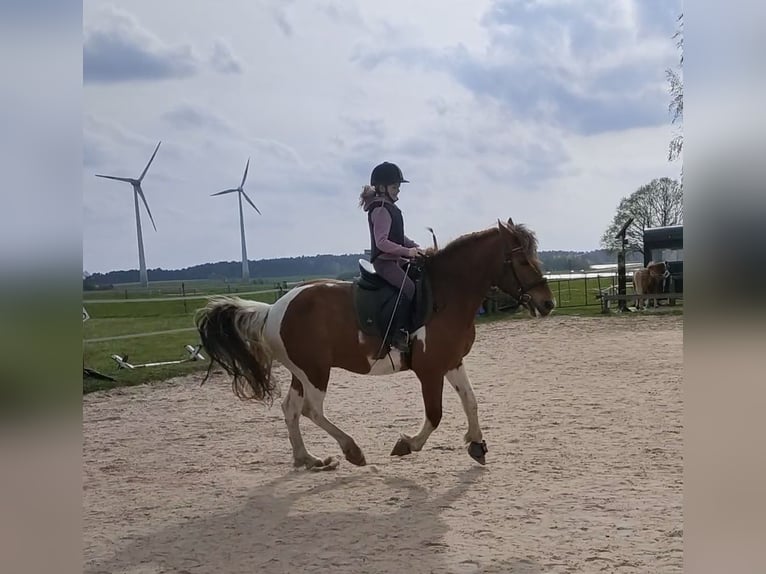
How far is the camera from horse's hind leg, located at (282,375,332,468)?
5.09m

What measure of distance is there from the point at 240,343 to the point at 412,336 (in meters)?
1.40

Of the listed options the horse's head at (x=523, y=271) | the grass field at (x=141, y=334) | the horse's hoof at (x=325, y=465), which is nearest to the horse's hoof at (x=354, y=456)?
the horse's hoof at (x=325, y=465)

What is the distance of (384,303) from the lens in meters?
4.95

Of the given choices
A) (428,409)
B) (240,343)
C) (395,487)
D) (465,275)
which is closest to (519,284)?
(465,275)

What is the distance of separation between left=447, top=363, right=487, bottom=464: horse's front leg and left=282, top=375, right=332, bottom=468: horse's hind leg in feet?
3.73

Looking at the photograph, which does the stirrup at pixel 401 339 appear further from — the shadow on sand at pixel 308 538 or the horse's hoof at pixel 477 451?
the shadow on sand at pixel 308 538

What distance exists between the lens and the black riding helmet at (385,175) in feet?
16.3

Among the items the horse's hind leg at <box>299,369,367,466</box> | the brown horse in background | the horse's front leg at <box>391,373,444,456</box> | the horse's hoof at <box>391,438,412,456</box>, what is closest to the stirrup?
the horse's front leg at <box>391,373,444,456</box>

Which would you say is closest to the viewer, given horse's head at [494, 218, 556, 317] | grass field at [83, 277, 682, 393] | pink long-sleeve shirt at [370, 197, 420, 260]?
pink long-sleeve shirt at [370, 197, 420, 260]

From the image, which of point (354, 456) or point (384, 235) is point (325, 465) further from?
point (384, 235)

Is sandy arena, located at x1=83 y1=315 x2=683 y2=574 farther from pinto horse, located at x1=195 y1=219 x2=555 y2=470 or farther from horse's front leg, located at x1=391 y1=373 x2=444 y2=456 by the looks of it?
pinto horse, located at x1=195 y1=219 x2=555 y2=470
